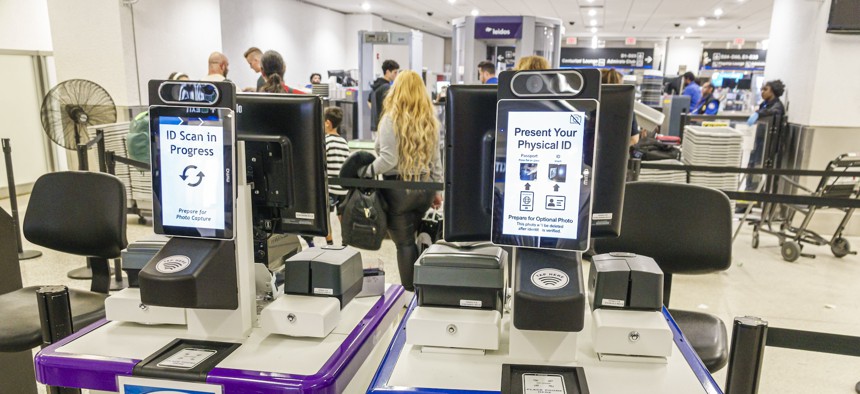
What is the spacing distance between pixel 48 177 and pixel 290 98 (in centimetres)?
174

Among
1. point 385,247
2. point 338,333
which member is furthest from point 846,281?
point 338,333

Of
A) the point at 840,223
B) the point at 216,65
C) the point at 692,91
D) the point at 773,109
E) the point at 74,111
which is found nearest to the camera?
the point at 74,111

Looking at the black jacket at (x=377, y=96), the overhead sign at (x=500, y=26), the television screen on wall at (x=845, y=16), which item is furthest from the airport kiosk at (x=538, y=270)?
the overhead sign at (x=500, y=26)

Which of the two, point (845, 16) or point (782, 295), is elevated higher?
point (845, 16)

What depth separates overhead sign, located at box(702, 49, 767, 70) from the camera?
1493 centimetres

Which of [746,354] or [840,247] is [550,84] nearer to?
[746,354]

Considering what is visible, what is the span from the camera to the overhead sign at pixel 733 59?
14930mm

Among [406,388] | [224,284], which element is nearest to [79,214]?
[224,284]

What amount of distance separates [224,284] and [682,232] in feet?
5.69

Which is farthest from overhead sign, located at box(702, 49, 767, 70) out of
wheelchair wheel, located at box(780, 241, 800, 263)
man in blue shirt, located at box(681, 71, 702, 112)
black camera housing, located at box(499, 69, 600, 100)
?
black camera housing, located at box(499, 69, 600, 100)

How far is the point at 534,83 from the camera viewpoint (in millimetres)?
1198

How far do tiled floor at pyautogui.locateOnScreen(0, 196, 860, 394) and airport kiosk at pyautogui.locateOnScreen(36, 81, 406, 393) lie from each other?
233 centimetres

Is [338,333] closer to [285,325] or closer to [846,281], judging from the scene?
[285,325]

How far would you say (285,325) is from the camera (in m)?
1.38
